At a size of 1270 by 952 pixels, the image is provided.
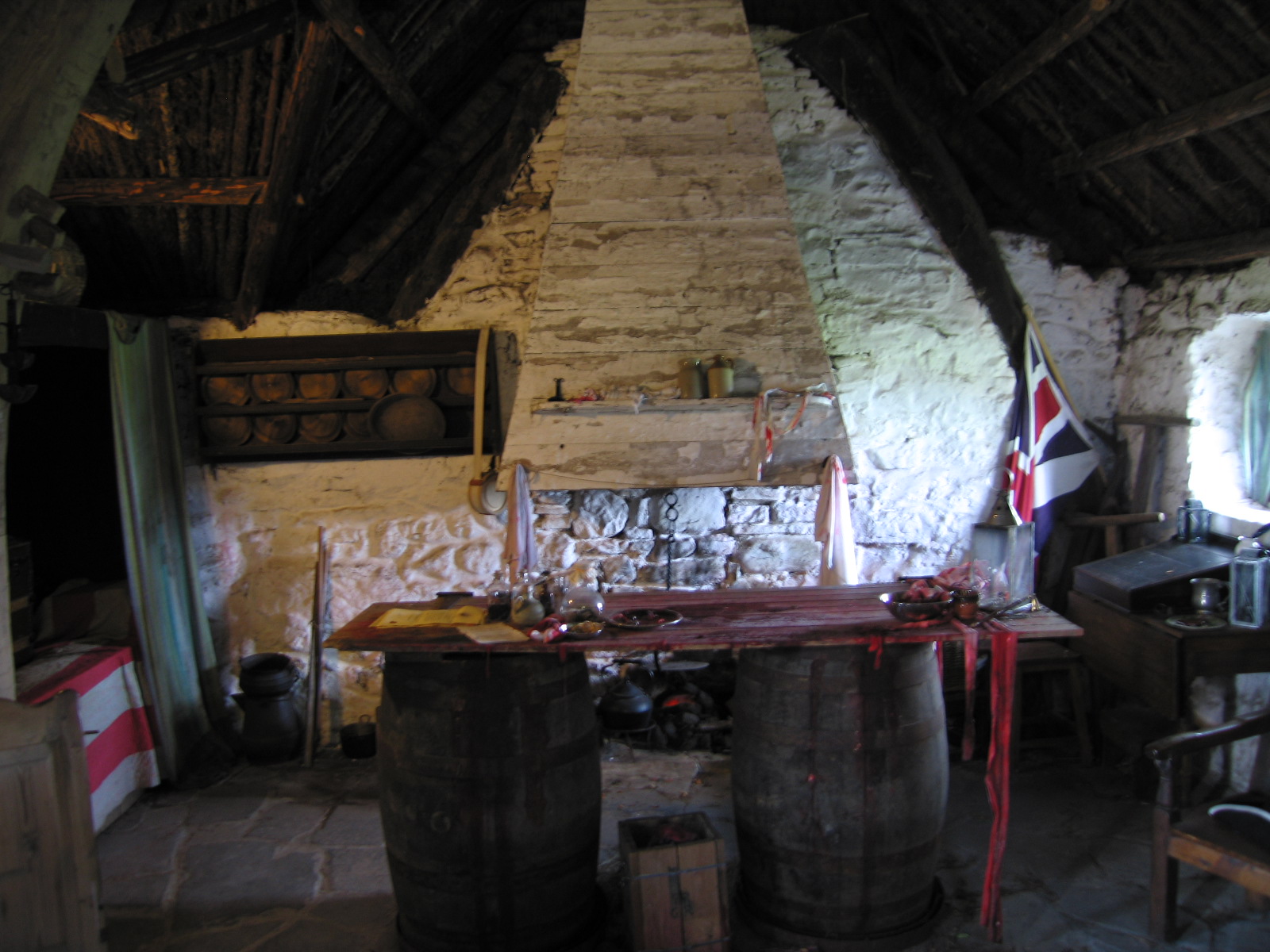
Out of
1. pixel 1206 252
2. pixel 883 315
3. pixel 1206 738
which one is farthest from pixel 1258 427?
pixel 1206 738

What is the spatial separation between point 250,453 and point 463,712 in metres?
2.60

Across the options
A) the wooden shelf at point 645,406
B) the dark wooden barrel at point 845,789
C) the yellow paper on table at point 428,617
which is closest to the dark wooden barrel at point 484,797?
the yellow paper on table at point 428,617

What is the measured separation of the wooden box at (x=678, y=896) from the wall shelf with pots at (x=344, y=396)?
8.05 ft

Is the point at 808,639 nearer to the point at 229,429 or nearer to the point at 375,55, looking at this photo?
the point at 375,55

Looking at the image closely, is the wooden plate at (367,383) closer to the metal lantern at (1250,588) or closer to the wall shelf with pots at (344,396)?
the wall shelf with pots at (344,396)

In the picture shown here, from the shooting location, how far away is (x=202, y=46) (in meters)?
3.35

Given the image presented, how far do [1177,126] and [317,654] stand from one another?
15.7ft

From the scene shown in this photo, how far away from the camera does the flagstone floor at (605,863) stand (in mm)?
2857

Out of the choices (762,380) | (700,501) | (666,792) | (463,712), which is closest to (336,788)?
(666,792)

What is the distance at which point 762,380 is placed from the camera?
3.64 meters

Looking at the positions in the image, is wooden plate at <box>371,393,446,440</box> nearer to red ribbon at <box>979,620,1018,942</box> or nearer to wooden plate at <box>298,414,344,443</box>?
wooden plate at <box>298,414,344,443</box>

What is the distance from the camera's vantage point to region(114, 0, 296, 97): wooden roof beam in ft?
10.9

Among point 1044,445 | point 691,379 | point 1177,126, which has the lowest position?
point 1044,445

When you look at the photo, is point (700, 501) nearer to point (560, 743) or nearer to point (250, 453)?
point (560, 743)
